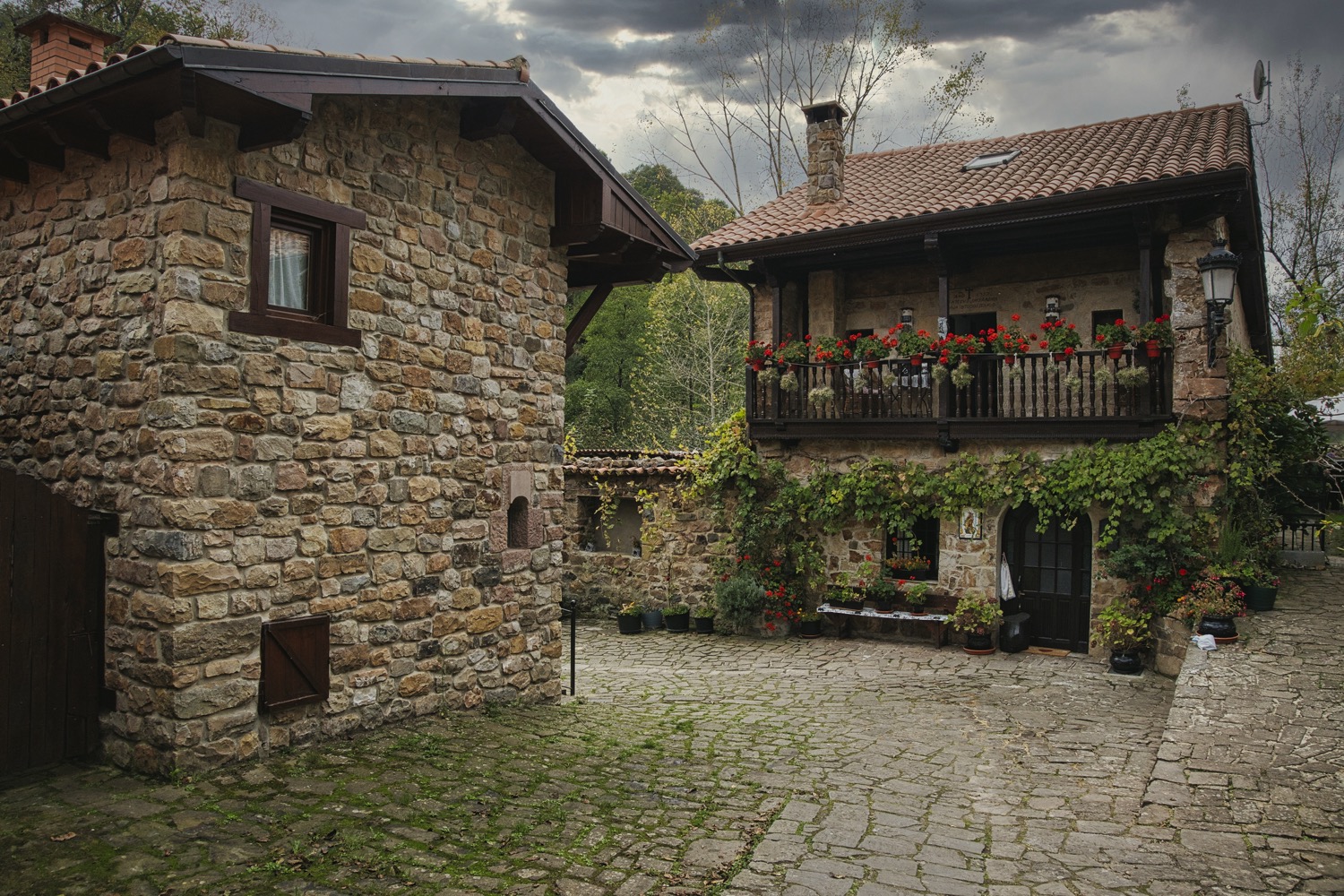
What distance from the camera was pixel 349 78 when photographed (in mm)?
5336

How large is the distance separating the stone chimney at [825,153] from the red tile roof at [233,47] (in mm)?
8188

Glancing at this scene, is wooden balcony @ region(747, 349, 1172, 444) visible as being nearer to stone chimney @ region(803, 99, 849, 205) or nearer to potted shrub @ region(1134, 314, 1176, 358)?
potted shrub @ region(1134, 314, 1176, 358)

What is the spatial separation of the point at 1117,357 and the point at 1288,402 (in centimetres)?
289

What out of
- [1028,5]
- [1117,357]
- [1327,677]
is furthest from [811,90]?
[1327,677]

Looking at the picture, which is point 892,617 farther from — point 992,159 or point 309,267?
point 309,267

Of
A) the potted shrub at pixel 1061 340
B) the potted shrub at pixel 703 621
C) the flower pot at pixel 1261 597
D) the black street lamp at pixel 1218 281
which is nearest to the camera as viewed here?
the flower pot at pixel 1261 597

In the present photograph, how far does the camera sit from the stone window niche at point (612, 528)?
1460 cm

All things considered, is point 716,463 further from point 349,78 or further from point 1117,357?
point 349,78

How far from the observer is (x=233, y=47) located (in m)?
4.66

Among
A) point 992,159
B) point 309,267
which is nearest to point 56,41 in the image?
point 309,267

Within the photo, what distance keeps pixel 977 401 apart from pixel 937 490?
4.00 ft

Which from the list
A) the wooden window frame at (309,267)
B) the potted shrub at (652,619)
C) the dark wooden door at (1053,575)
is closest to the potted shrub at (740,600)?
the potted shrub at (652,619)

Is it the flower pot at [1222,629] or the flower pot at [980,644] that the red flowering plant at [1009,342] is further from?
the flower pot at [1222,629]

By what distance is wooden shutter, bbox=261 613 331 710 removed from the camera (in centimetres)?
525
